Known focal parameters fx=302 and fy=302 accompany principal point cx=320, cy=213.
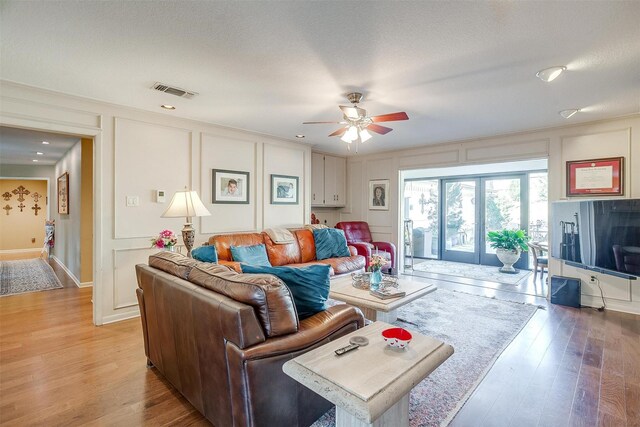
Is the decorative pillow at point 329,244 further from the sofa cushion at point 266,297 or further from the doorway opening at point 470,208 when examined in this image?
the sofa cushion at point 266,297

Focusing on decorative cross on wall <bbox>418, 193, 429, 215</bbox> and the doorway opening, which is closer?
the doorway opening

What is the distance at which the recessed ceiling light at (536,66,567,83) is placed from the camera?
2.49 metres

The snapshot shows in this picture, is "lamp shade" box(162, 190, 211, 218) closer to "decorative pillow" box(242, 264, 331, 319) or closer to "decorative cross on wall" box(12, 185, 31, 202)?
"decorative pillow" box(242, 264, 331, 319)

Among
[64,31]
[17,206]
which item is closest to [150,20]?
[64,31]

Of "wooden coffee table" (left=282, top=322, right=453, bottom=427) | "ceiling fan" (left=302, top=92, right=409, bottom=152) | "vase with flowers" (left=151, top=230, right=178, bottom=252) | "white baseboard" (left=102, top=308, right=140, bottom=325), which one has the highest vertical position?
"ceiling fan" (left=302, top=92, right=409, bottom=152)

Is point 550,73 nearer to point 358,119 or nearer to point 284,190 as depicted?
point 358,119

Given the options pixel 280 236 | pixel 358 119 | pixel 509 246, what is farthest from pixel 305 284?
pixel 509 246

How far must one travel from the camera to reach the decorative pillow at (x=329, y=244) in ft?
16.1

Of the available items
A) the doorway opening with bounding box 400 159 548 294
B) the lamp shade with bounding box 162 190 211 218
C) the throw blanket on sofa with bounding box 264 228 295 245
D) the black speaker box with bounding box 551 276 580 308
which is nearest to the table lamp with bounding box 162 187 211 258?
the lamp shade with bounding box 162 190 211 218

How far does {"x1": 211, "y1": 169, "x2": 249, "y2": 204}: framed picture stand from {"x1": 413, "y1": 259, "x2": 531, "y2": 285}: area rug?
402 centimetres

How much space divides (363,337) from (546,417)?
4.51 ft

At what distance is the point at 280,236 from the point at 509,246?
4.68m

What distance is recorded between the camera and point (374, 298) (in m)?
2.79

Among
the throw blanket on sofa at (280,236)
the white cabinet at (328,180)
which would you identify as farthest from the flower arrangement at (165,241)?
the white cabinet at (328,180)
